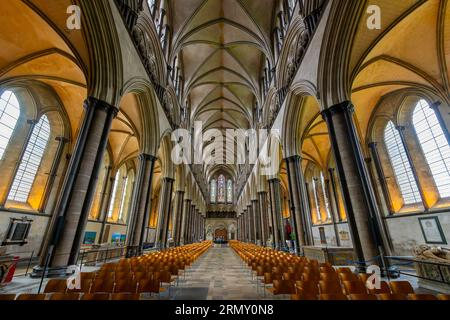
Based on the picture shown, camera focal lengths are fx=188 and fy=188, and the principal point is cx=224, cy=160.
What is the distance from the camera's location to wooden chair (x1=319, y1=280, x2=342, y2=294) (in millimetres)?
3250

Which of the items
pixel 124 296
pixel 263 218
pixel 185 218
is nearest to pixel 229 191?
pixel 185 218

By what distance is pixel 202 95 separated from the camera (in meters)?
22.7

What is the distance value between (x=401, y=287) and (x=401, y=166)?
11.6 meters

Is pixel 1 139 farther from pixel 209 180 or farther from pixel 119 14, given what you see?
pixel 209 180

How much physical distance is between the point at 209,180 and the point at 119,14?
3542cm

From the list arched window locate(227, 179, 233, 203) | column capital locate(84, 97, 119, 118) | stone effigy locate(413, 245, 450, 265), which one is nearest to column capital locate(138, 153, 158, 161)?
column capital locate(84, 97, 119, 118)

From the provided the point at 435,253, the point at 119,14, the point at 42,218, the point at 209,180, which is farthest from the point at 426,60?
the point at 209,180

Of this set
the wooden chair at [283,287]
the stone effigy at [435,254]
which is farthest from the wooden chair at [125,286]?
the stone effigy at [435,254]

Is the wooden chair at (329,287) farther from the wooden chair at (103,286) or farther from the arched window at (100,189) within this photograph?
the arched window at (100,189)

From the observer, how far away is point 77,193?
550cm

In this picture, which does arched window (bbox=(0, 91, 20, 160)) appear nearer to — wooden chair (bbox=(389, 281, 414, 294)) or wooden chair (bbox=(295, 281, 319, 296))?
wooden chair (bbox=(295, 281, 319, 296))

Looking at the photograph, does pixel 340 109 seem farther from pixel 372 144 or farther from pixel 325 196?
pixel 325 196

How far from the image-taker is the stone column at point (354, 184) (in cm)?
539
